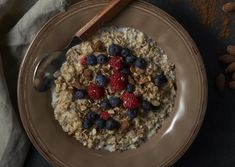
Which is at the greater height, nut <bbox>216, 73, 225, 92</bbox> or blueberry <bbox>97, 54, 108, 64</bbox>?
blueberry <bbox>97, 54, 108, 64</bbox>

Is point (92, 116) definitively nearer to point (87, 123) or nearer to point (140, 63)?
point (87, 123)

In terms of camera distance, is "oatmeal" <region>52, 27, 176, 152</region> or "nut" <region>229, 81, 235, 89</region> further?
"nut" <region>229, 81, 235, 89</region>

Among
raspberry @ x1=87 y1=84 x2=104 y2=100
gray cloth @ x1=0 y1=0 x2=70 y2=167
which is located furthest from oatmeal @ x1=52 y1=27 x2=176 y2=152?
gray cloth @ x1=0 y1=0 x2=70 y2=167

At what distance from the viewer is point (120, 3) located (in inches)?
44.2

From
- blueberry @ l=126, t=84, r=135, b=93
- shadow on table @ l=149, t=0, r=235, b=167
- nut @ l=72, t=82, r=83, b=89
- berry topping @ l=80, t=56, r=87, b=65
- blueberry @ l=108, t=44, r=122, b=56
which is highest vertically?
blueberry @ l=108, t=44, r=122, b=56

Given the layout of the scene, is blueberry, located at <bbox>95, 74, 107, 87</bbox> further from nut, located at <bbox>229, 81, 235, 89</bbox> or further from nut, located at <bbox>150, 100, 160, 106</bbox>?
nut, located at <bbox>229, 81, 235, 89</bbox>

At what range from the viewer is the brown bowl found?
1.14m

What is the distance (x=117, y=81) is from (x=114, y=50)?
0.26 ft

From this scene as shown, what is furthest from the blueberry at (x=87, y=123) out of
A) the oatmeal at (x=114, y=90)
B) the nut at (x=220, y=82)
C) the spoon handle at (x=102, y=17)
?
the nut at (x=220, y=82)

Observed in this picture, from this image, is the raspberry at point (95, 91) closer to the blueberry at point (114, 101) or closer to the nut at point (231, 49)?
the blueberry at point (114, 101)

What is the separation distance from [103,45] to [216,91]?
1.15 ft

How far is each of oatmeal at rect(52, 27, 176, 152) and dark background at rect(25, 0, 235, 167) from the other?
136mm

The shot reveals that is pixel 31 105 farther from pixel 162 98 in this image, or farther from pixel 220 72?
pixel 220 72

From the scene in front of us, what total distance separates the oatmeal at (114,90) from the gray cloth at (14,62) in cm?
12
